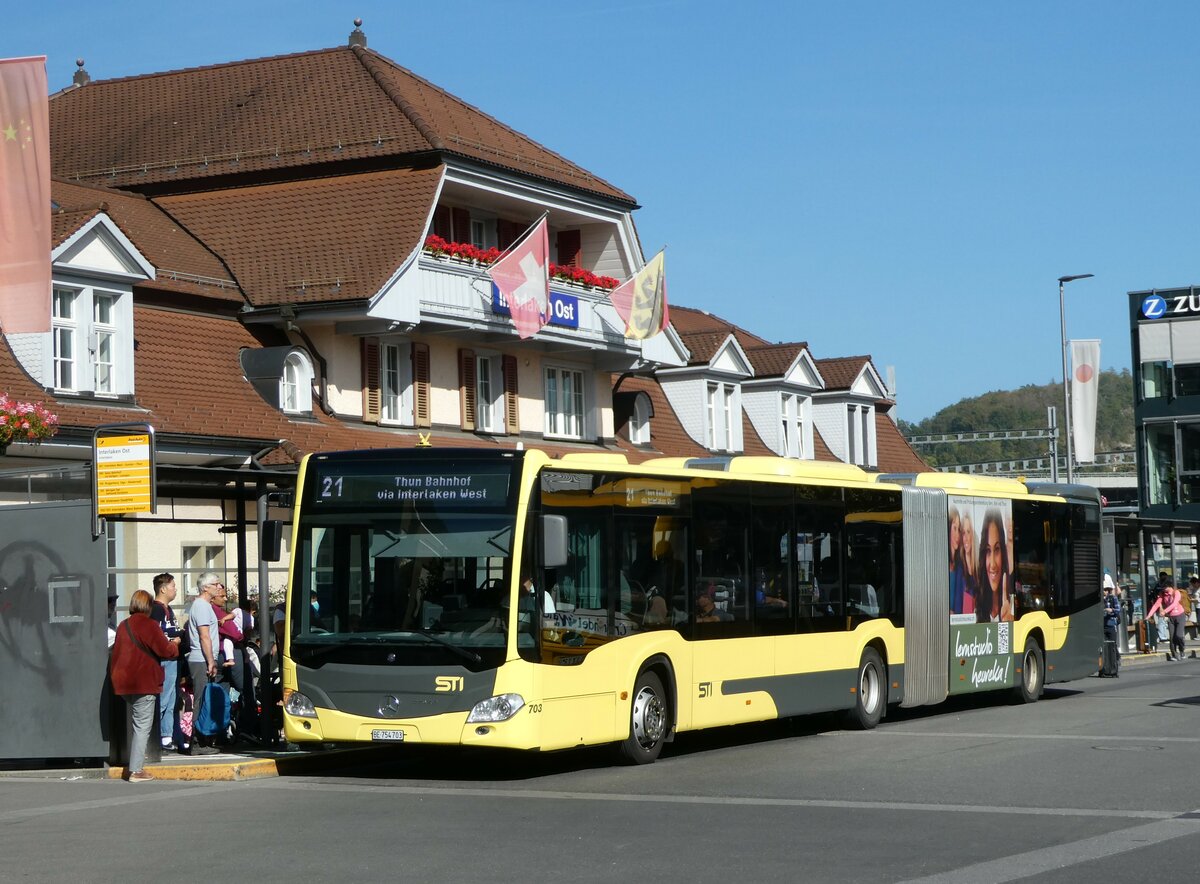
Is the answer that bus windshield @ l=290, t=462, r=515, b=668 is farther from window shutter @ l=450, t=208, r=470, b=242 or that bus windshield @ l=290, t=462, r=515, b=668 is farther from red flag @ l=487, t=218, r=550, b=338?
window shutter @ l=450, t=208, r=470, b=242

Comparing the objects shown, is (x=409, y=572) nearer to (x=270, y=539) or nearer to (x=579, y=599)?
(x=579, y=599)

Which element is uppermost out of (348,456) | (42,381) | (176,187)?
(176,187)

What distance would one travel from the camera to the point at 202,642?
1862cm

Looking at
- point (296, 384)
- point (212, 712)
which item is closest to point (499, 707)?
point (212, 712)

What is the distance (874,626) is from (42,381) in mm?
12446

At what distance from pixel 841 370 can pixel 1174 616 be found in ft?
50.7

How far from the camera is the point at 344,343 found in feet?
111

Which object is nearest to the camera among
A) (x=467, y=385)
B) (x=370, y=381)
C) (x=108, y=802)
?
(x=108, y=802)

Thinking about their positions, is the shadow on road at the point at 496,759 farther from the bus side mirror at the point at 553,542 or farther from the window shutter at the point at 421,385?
the window shutter at the point at 421,385

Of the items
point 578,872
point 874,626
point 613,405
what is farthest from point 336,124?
point 578,872

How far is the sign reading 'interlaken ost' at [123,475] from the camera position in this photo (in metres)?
17.1

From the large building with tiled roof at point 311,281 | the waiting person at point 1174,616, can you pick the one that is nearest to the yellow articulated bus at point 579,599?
the large building with tiled roof at point 311,281

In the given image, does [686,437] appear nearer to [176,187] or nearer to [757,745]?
[176,187]

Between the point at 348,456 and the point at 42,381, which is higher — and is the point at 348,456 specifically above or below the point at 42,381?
below
